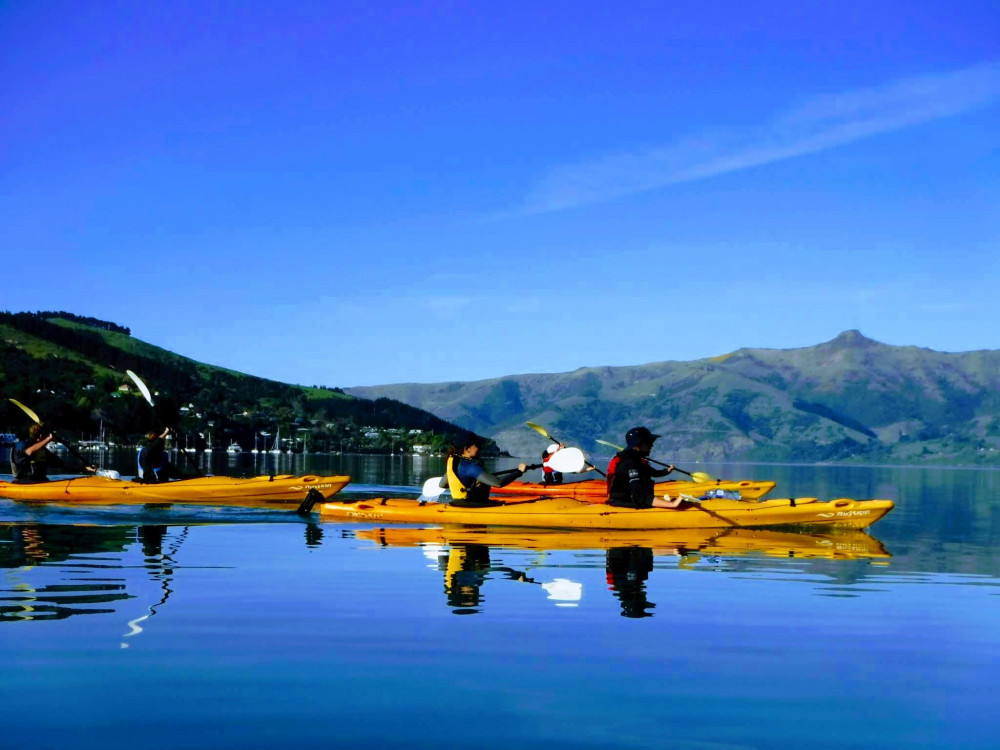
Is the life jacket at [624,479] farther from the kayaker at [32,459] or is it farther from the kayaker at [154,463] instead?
the kayaker at [32,459]

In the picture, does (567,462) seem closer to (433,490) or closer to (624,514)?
(433,490)

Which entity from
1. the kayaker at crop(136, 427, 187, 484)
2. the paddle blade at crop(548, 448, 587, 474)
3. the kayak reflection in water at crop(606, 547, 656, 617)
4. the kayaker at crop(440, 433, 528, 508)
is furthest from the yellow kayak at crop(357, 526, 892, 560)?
the kayaker at crop(136, 427, 187, 484)

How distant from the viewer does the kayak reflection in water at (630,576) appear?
14656 millimetres

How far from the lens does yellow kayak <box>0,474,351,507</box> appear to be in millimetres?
31391

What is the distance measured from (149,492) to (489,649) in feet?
73.2

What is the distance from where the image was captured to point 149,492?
31.5 metres

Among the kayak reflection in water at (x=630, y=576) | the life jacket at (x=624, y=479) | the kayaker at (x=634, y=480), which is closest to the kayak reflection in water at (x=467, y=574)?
the kayak reflection in water at (x=630, y=576)

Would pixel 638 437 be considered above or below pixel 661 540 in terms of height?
above

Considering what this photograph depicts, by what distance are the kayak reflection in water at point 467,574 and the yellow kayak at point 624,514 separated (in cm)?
382

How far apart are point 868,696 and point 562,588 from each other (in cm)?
672

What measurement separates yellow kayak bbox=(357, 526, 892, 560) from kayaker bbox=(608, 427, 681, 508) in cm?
69

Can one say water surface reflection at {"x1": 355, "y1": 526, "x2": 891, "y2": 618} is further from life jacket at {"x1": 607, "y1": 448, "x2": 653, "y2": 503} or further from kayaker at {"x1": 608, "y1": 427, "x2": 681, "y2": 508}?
life jacket at {"x1": 607, "y1": 448, "x2": 653, "y2": 503}

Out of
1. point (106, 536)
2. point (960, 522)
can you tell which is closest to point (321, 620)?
point (106, 536)

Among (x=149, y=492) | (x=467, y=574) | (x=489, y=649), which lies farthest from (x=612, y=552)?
(x=149, y=492)
